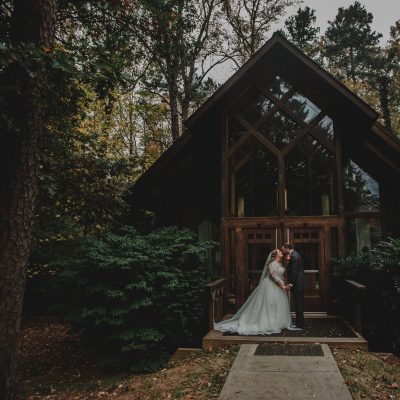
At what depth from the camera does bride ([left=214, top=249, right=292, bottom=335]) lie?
30.3ft

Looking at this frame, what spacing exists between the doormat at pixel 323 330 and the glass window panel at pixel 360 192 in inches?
140

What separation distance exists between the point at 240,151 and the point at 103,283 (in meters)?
5.93

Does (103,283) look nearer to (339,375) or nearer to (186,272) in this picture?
(186,272)

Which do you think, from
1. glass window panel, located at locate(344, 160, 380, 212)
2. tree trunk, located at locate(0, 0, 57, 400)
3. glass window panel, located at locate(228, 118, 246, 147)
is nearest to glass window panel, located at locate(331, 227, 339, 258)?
glass window panel, located at locate(344, 160, 380, 212)

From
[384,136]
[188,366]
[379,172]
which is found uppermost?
[384,136]

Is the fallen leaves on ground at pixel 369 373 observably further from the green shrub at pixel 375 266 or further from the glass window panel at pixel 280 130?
the glass window panel at pixel 280 130

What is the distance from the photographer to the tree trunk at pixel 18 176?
6605 millimetres

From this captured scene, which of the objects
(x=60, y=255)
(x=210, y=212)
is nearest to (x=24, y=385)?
(x=60, y=255)

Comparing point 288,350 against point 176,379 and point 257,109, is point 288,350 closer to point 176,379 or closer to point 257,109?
point 176,379

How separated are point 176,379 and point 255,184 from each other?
6.29 meters

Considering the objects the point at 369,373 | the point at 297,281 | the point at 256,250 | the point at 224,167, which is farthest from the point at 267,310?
the point at 224,167

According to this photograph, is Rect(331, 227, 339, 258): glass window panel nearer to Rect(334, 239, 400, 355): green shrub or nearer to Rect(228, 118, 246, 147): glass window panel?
Rect(334, 239, 400, 355): green shrub

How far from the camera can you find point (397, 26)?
29.1m

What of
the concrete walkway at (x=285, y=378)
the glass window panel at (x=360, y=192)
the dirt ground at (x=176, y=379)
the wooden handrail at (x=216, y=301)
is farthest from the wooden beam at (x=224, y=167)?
the concrete walkway at (x=285, y=378)
